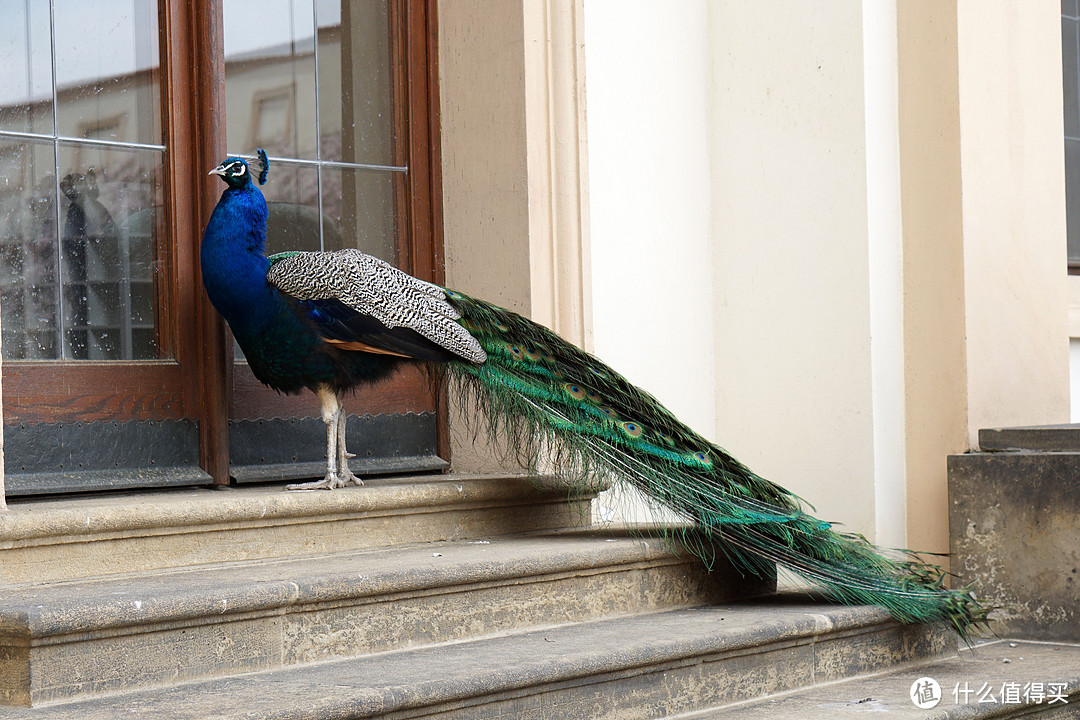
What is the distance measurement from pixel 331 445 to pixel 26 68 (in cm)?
126

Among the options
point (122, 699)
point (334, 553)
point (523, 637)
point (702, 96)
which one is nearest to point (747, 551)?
point (523, 637)

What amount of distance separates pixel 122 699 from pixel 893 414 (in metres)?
2.79

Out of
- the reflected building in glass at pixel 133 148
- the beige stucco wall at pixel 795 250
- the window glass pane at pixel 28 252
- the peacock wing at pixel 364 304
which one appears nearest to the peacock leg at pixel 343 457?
the peacock wing at pixel 364 304

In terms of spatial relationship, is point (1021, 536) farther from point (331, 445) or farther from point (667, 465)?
point (331, 445)

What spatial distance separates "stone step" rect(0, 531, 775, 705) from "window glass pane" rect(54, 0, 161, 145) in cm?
129

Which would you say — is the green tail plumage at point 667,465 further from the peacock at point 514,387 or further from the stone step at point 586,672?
the stone step at point 586,672

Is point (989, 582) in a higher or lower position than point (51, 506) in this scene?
lower

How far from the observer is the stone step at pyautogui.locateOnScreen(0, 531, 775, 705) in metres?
2.16

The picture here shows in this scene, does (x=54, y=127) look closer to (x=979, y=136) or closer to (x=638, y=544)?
(x=638, y=544)

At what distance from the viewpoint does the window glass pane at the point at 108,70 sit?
326 centimetres

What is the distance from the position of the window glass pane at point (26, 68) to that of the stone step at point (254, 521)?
98 cm

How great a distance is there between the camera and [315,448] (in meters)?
3.70

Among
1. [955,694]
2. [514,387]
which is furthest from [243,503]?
[955,694]

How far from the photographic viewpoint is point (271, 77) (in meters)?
3.65
